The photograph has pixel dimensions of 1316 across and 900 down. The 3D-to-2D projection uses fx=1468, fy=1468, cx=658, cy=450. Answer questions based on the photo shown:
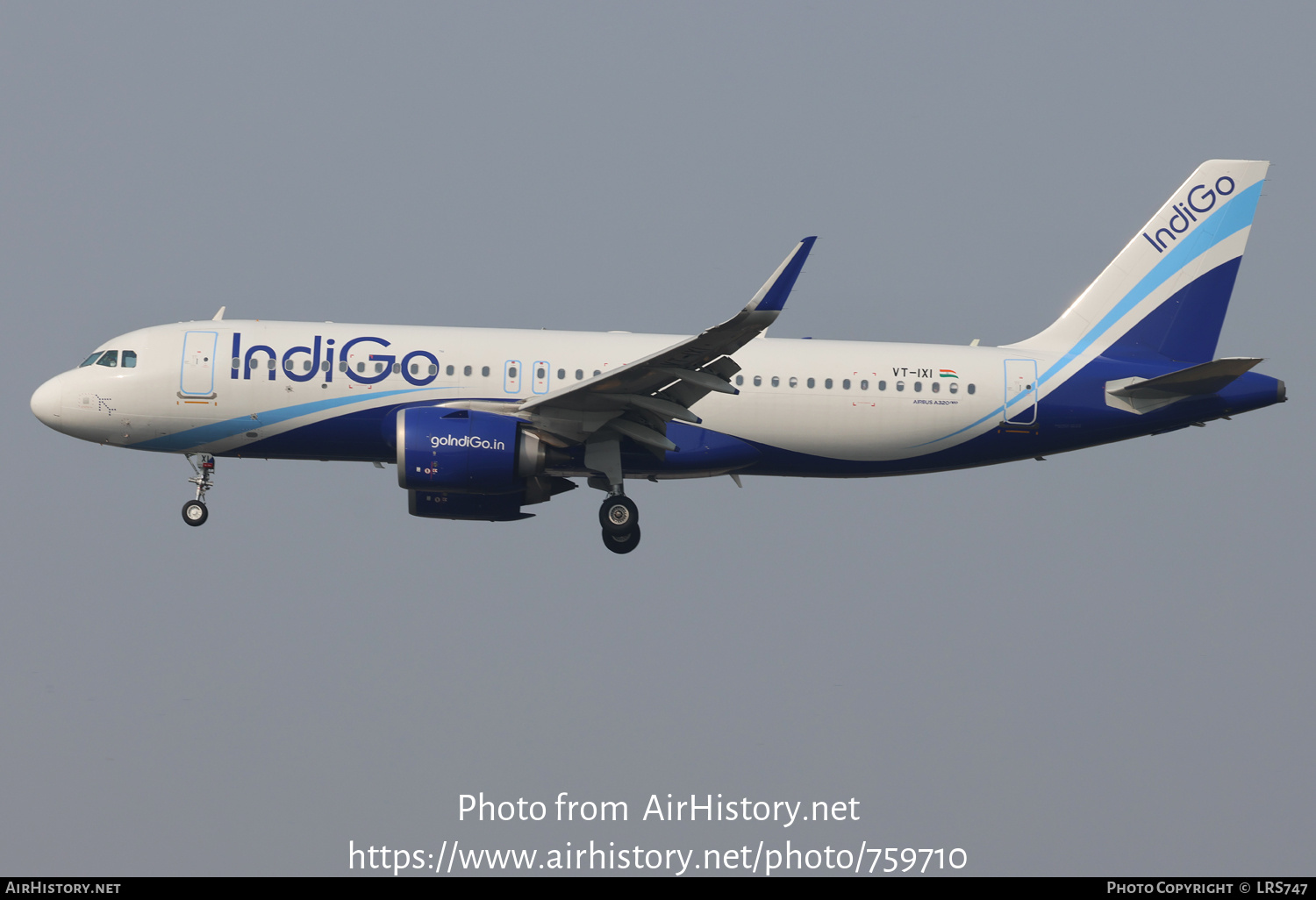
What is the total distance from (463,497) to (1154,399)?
15.3 meters

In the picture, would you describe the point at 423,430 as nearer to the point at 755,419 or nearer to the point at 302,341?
the point at 302,341

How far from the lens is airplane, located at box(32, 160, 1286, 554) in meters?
29.7

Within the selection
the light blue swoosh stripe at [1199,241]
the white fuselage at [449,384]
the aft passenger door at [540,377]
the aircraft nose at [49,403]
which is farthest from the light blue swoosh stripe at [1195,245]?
the aircraft nose at [49,403]

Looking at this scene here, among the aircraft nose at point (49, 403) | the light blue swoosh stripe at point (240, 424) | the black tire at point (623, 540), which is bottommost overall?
the black tire at point (623, 540)

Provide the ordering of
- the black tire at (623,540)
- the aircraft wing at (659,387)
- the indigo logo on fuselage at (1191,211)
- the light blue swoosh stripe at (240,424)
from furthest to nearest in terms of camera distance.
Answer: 1. the indigo logo on fuselage at (1191,211)
2. the black tire at (623,540)
3. the light blue swoosh stripe at (240,424)
4. the aircraft wing at (659,387)

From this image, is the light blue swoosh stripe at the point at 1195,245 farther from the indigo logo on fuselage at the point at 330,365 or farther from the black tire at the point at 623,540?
the indigo logo on fuselage at the point at 330,365

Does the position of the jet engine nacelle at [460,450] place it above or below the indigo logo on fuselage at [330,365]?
below

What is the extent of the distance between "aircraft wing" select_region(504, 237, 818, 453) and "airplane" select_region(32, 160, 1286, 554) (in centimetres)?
6

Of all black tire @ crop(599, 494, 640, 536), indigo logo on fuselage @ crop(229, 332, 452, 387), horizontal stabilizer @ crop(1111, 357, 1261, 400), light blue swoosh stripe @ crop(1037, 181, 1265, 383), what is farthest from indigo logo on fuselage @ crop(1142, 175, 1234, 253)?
indigo logo on fuselage @ crop(229, 332, 452, 387)

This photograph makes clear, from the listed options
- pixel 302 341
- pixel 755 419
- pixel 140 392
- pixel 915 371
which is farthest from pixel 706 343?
pixel 140 392

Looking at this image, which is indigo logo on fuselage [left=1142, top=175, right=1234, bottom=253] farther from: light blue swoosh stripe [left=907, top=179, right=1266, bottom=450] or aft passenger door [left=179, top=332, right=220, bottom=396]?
aft passenger door [left=179, top=332, right=220, bottom=396]

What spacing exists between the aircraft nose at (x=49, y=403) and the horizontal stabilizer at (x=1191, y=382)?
22808 millimetres

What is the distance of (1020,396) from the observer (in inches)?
1260

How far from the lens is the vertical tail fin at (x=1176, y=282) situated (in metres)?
33.3
